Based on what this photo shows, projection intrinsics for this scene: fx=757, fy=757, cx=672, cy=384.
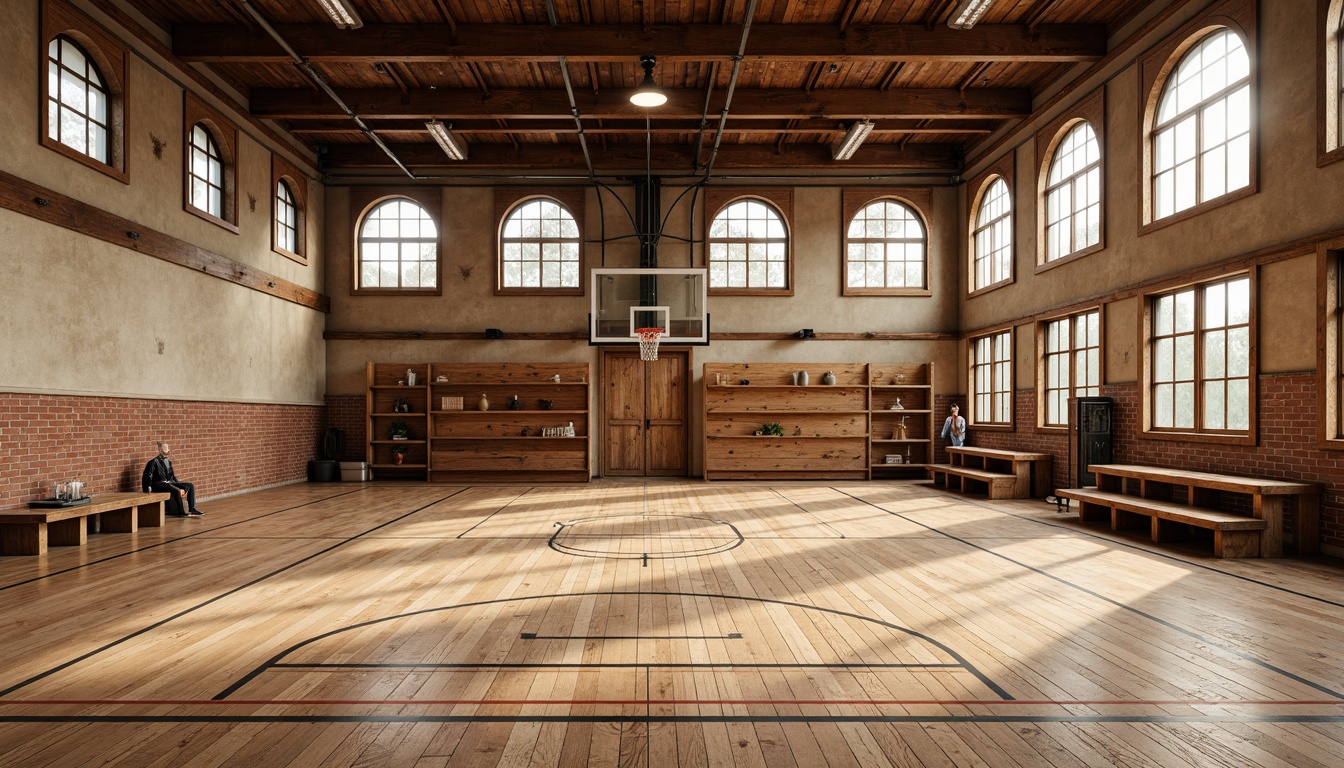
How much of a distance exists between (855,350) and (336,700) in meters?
12.0

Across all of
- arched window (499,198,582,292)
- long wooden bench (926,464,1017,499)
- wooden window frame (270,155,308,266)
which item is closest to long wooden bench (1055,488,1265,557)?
long wooden bench (926,464,1017,499)

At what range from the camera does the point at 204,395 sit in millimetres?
9992

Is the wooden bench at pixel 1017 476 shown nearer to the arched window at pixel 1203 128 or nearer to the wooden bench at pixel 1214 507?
the wooden bench at pixel 1214 507

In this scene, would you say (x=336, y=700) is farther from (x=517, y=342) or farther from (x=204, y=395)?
(x=517, y=342)

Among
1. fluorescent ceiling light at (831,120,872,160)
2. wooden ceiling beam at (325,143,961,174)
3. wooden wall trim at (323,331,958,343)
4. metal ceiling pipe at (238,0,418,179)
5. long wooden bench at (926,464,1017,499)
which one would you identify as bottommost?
long wooden bench at (926,464,1017,499)

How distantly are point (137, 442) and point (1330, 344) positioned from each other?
11.9m

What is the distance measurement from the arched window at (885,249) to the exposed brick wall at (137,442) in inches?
401

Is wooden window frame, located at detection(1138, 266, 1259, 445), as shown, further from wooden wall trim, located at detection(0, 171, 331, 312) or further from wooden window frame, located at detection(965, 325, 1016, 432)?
wooden wall trim, located at detection(0, 171, 331, 312)

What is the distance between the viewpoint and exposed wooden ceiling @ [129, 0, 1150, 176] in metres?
9.04

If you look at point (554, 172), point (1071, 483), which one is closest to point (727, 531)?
point (1071, 483)

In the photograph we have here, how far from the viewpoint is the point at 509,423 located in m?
13.5

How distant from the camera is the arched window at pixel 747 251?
46.1ft

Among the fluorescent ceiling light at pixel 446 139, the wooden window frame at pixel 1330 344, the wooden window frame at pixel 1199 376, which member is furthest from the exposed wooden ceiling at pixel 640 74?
the wooden window frame at pixel 1330 344

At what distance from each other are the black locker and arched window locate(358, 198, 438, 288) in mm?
10721
